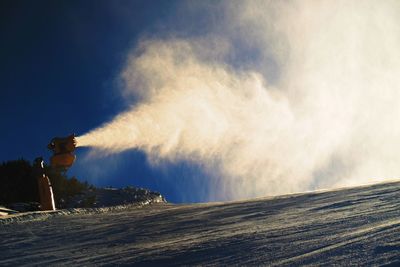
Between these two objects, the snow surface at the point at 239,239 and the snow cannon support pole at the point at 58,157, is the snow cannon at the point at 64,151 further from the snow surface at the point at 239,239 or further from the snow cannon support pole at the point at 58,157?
the snow surface at the point at 239,239

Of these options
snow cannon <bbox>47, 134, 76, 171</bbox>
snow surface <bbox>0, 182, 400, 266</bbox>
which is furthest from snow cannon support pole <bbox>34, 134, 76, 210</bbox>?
snow surface <bbox>0, 182, 400, 266</bbox>

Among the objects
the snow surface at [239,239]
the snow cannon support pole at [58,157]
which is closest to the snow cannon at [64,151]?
the snow cannon support pole at [58,157]

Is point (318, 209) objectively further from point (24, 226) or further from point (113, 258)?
point (24, 226)

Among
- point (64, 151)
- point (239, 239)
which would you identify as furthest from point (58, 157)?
→ point (239, 239)

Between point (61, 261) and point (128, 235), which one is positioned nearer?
point (61, 261)

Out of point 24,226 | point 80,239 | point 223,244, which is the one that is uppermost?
point 24,226

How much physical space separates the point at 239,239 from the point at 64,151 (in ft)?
36.8

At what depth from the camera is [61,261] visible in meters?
5.41

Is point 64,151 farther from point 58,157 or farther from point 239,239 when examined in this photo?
point 239,239

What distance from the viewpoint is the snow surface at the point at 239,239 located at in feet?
13.9

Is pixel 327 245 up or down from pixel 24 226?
down

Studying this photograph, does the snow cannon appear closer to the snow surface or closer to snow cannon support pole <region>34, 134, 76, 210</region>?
snow cannon support pole <region>34, 134, 76, 210</region>

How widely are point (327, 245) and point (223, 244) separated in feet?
4.50

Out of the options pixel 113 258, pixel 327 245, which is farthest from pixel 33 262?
pixel 327 245
